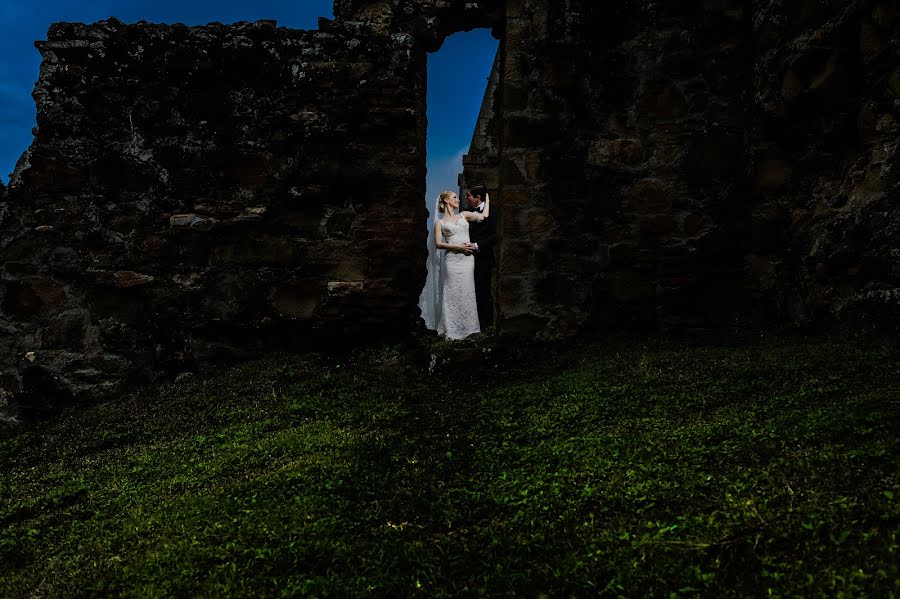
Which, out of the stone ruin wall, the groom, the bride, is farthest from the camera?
the groom

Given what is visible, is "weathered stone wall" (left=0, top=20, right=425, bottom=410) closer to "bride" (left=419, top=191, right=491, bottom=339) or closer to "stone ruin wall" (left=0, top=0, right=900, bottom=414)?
"stone ruin wall" (left=0, top=0, right=900, bottom=414)

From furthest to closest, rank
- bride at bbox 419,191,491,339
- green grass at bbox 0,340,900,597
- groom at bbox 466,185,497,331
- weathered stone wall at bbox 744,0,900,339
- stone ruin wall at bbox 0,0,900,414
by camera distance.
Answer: groom at bbox 466,185,497,331, bride at bbox 419,191,491,339, stone ruin wall at bbox 0,0,900,414, weathered stone wall at bbox 744,0,900,339, green grass at bbox 0,340,900,597

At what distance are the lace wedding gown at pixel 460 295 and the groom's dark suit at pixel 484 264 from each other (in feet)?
3.75

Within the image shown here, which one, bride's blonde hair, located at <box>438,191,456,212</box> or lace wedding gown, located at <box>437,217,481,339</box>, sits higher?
bride's blonde hair, located at <box>438,191,456,212</box>

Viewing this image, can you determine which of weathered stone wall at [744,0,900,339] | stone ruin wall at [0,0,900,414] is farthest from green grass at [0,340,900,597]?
stone ruin wall at [0,0,900,414]

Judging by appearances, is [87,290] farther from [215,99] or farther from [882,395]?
[882,395]

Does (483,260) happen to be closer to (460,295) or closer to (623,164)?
(460,295)

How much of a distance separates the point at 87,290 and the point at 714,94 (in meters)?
4.74

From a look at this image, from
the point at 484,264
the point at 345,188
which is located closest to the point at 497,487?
the point at 345,188

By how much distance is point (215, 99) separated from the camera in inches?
179

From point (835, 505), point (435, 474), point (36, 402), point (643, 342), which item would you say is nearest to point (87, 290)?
point (36, 402)

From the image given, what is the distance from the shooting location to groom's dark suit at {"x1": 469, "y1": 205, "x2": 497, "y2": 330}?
305 inches

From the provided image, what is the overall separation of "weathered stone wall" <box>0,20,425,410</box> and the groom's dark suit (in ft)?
10.4

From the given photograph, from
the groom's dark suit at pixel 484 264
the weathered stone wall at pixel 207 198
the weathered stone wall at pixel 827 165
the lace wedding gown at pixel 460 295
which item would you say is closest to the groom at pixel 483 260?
the groom's dark suit at pixel 484 264
